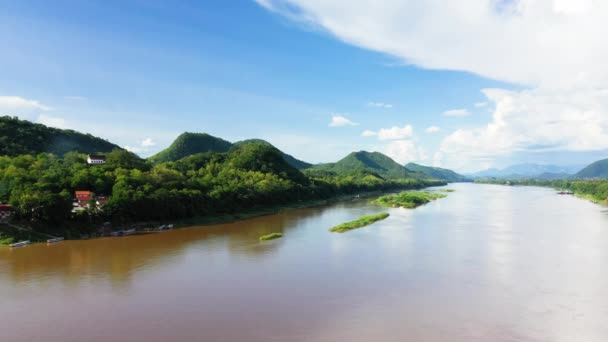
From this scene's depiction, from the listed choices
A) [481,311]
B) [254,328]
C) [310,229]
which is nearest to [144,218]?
[310,229]

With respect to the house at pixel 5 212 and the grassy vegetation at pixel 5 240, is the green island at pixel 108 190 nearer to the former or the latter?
the house at pixel 5 212

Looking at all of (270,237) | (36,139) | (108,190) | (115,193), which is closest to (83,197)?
(115,193)

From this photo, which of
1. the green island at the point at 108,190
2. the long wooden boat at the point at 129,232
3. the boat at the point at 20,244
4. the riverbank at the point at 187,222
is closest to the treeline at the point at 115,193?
the green island at the point at 108,190

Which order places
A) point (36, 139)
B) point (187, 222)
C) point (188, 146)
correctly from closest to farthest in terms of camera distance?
point (187, 222)
point (36, 139)
point (188, 146)

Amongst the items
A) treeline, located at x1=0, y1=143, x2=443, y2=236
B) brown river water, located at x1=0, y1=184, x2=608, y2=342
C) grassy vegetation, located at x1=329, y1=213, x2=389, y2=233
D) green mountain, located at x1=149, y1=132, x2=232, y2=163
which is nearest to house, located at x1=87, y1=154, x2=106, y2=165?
treeline, located at x1=0, y1=143, x2=443, y2=236

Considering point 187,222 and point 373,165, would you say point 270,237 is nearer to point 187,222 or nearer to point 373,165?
point 187,222

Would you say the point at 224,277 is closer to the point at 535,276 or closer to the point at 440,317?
the point at 440,317
